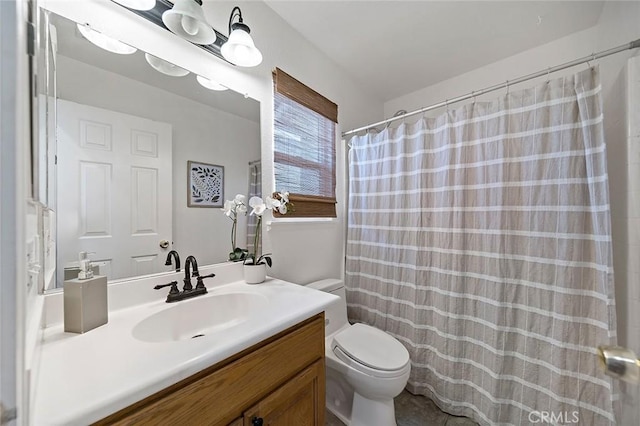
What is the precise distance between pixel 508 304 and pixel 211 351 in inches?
57.4

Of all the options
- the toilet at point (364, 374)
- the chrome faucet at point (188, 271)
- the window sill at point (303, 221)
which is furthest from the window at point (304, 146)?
the toilet at point (364, 374)

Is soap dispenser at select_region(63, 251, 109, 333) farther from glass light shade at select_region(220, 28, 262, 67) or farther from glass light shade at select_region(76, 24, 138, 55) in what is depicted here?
glass light shade at select_region(220, 28, 262, 67)

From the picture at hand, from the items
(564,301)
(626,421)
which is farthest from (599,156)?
(626,421)

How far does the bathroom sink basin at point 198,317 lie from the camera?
821mm

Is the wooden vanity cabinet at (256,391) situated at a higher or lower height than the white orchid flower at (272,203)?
lower

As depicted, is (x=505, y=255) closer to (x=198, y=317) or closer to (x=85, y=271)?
(x=198, y=317)

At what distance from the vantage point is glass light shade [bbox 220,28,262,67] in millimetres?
1063

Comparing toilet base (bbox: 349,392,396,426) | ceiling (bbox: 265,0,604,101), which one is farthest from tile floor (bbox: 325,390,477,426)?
ceiling (bbox: 265,0,604,101)

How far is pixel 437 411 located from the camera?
4.64 feet

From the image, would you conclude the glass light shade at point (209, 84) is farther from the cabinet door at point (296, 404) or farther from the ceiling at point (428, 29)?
the cabinet door at point (296, 404)

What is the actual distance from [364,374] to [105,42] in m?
1.79

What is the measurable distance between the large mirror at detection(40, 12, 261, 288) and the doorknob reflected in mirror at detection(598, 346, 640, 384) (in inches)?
50.5

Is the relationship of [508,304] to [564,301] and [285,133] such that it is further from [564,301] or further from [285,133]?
[285,133]

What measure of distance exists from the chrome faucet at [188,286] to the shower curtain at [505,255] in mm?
1270
